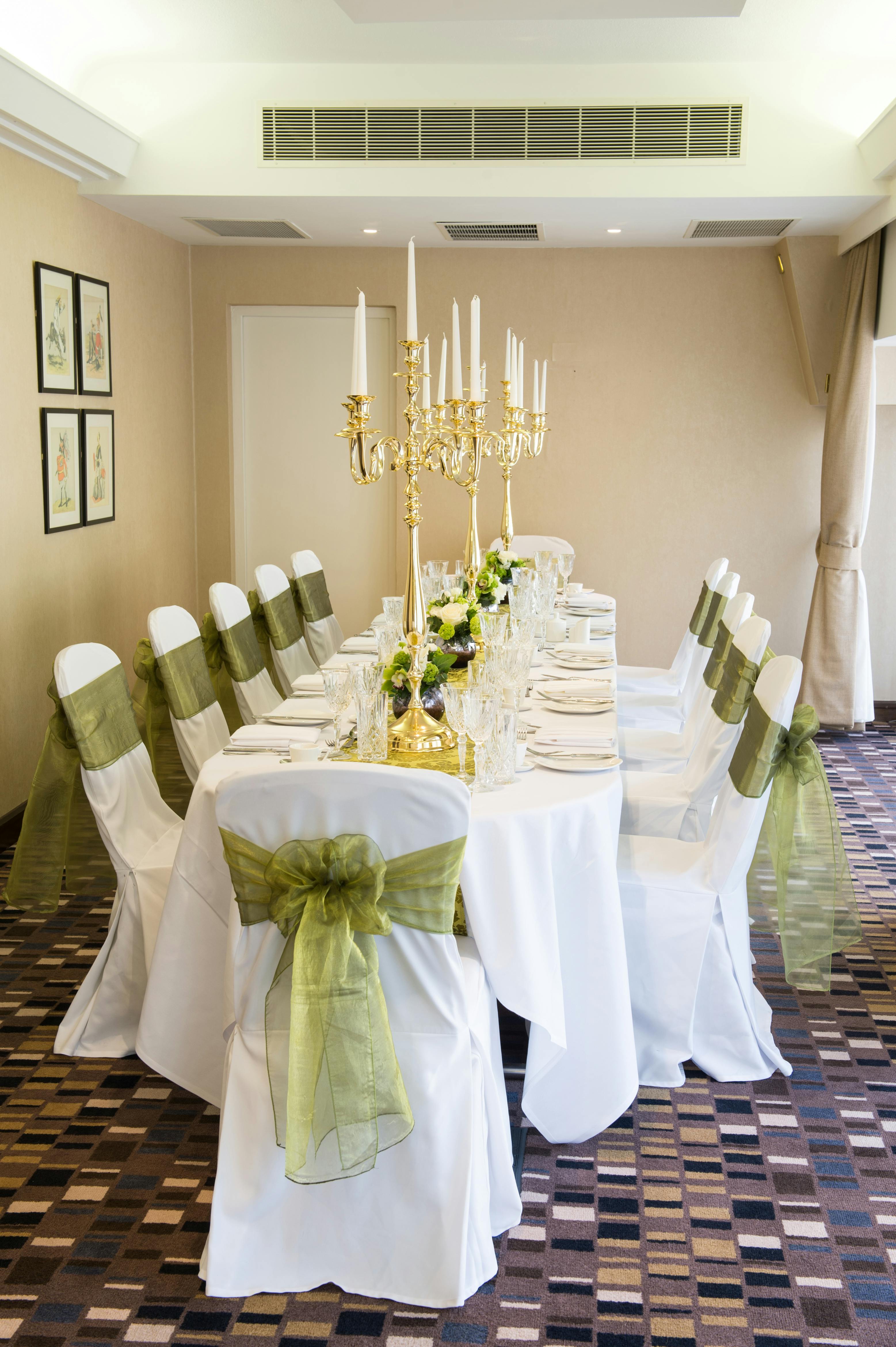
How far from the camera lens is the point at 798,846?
264cm

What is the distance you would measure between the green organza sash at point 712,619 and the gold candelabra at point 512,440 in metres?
0.95

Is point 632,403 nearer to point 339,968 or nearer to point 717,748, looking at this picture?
point 717,748

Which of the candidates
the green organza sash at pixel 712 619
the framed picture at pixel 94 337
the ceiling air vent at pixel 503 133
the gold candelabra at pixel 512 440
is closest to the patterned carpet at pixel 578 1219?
the green organza sash at pixel 712 619

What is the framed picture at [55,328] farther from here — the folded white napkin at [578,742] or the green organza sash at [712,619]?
the folded white napkin at [578,742]

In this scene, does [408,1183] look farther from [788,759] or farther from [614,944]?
[788,759]

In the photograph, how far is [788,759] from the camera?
2.58 meters

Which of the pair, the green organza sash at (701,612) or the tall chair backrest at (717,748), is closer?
the tall chair backrest at (717,748)

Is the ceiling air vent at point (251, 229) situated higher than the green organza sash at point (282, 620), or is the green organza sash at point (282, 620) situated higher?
the ceiling air vent at point (251, 229)

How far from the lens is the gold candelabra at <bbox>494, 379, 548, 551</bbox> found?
13.5 ft

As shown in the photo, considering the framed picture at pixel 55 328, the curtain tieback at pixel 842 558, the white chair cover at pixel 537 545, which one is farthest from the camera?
the white chair cover at pixel 537 545

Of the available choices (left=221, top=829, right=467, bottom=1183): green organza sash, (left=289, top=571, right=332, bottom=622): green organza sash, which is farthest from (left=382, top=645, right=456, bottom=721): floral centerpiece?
(left=289, top=571, right=332, bottom=622): green organza sash

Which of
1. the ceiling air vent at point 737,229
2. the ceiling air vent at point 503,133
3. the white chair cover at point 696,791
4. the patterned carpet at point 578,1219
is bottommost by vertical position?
the patterned carpet at point 578,1219

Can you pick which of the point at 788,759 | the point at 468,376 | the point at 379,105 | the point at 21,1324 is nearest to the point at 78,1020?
the point at 21,1324

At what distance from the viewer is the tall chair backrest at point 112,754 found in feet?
8.71
